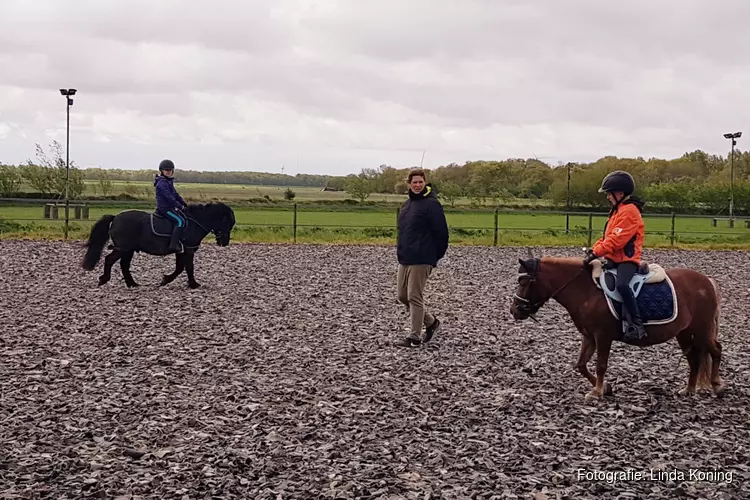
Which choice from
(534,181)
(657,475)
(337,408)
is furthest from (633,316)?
(534,181)

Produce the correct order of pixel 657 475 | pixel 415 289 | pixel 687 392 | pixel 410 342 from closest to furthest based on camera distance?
pixel 657 475 < pixel 687 392 < pixel 415 289 < pixel 410 342

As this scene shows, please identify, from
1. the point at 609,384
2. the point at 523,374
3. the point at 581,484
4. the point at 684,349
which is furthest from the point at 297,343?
the point at 581,484

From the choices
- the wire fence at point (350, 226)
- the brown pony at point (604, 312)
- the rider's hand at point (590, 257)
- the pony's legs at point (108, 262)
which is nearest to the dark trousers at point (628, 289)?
the brown pony at point (604, 312)

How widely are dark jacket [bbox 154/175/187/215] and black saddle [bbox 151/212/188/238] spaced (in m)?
0.12

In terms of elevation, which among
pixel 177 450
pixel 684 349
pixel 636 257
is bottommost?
pixel 177 450

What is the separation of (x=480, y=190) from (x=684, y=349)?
58.1 metres

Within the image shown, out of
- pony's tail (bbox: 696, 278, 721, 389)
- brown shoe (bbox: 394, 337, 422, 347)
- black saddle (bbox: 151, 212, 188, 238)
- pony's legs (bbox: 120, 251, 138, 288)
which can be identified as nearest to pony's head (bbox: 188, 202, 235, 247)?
black saddle (bbox: 151, 212, 188, 238)

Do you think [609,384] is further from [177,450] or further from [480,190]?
[480,190]

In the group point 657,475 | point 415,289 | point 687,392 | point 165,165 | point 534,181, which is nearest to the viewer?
point 657,475

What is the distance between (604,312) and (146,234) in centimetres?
841

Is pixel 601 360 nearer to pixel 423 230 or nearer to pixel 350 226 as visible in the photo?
pixel 423 230

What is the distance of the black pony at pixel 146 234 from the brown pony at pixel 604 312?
745 centimetres

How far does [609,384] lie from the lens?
6.78 meters

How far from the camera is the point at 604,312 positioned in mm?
6355
